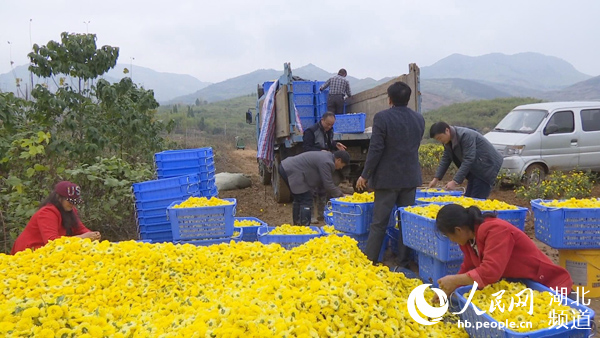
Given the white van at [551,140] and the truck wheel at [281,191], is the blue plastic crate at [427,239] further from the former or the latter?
the white van at [551,140]

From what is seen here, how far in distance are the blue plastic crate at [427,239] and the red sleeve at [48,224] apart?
3456mm

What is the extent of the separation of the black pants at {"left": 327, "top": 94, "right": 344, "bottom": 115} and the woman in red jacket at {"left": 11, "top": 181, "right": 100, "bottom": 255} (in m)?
5.90

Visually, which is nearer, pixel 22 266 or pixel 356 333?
pixel 356 333

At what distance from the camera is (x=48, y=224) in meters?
4.89

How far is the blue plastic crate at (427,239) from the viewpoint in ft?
13.9

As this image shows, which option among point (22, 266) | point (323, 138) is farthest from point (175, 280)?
point (323, 138)

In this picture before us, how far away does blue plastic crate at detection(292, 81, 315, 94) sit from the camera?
375 inches

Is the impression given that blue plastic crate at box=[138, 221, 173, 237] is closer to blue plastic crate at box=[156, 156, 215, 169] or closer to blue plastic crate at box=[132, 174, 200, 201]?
blue plastic crate at box=[132, 174, 200, 201]

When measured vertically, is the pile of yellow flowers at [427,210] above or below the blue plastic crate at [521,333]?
above

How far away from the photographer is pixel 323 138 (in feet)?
26.6

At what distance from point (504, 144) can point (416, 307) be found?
8.49 metres

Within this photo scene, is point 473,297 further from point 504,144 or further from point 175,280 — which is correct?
point 504,144

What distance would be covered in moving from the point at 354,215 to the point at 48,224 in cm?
318

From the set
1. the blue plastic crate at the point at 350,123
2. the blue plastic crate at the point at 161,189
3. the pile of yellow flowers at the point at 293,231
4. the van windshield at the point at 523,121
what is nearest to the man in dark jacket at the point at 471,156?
the pile of yellow flowers at the point at 293,231
